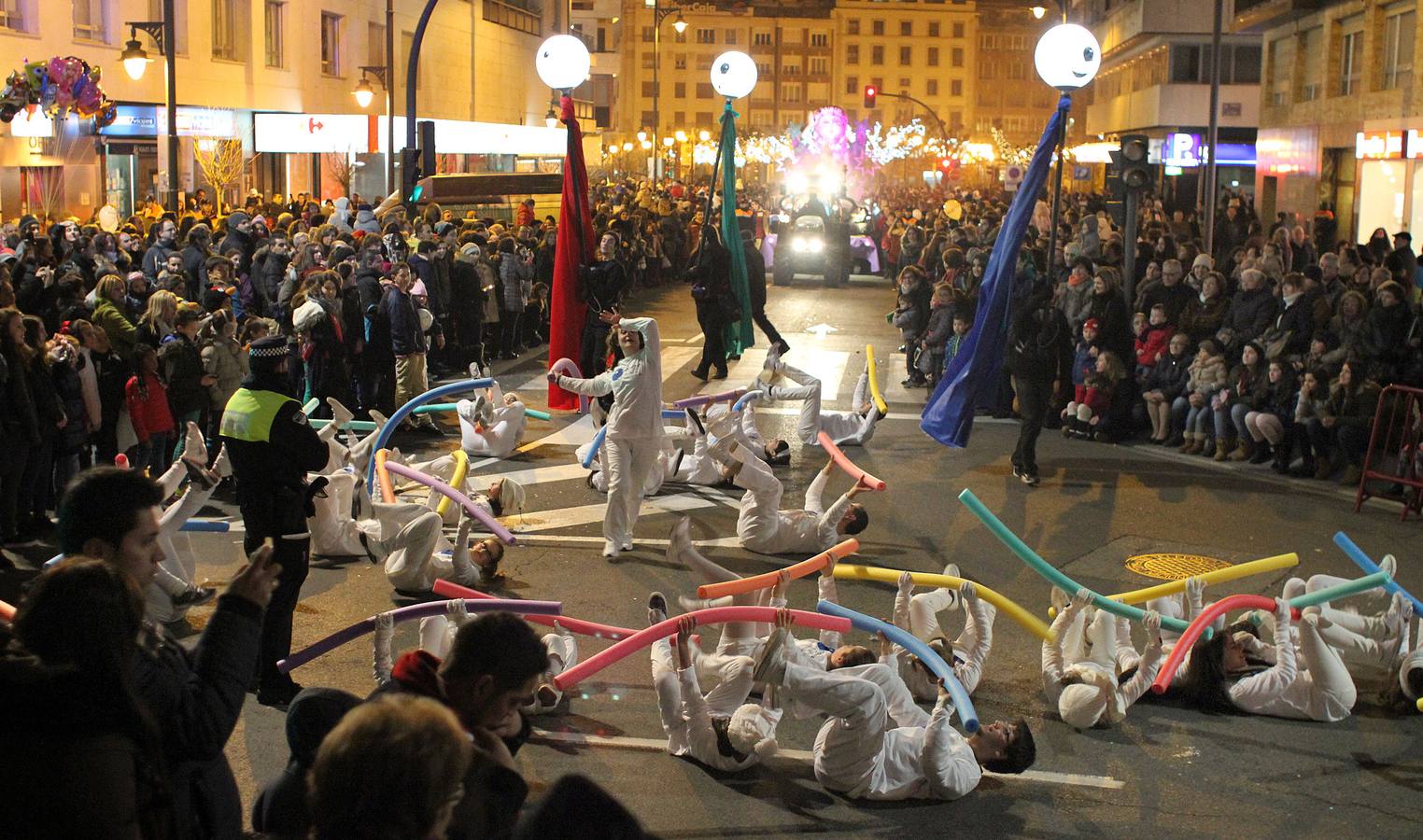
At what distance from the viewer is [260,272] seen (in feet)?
57.6

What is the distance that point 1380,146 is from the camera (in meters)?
28.6

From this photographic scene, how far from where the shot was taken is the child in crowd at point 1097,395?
53.8 feet

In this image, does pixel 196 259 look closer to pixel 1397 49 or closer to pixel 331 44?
pixel 1397 49

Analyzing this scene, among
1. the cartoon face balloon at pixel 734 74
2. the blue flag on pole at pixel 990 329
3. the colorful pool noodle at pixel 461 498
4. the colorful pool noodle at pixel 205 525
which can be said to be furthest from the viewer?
the cartoon face balloon at pixel 734 74

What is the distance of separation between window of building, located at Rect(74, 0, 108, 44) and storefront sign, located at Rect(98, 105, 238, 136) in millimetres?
1438

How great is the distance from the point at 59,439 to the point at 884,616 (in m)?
6.25

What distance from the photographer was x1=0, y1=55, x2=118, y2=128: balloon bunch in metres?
16.5

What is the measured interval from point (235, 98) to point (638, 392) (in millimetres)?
27359

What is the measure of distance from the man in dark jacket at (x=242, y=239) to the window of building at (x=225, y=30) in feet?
55.7

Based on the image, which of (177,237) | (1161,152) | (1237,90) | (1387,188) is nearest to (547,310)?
(177,237)

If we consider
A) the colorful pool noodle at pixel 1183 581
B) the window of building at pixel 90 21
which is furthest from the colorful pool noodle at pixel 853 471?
the window of building at pixel 90 21

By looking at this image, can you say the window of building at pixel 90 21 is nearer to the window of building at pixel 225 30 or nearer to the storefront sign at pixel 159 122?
the storefront sign at pixel 159 122

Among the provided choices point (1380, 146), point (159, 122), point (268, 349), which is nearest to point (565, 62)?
point (268, 349)

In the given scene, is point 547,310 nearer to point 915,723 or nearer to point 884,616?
point 884,616
